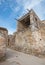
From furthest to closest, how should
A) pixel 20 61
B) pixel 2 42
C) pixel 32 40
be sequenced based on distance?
pixel 32 40 → pixel 2 42 → pixel 20 61

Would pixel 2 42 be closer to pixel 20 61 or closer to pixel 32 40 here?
pixel 20 61

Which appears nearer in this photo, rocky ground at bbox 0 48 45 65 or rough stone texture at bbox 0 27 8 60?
rocky ground at bbox 0 48 45 65

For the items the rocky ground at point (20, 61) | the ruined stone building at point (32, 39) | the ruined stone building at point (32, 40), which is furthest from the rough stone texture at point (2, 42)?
the ruined stone building at point (32, 39)

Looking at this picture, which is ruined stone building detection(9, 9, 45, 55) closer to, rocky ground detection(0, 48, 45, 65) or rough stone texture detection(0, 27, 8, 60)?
rocky ground detection(0, 48, 45, 65)

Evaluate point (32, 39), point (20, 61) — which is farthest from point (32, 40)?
point (20, 61)

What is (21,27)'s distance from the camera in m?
15.1

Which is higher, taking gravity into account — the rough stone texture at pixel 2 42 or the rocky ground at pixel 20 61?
the rough stone texture at pixel 2 42

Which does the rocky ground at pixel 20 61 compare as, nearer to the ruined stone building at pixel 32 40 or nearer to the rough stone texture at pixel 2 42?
the rough stone texture at pixel 2 42

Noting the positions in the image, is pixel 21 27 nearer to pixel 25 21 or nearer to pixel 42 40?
pixel 25 21

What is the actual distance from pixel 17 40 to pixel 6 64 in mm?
7408

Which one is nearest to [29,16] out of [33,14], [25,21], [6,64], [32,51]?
[33,14]

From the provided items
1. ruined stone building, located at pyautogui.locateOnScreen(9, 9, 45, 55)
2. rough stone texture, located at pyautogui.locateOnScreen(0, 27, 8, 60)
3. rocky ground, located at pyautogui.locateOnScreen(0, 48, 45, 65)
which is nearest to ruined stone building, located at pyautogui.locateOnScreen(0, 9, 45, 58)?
ruined stone building, located at pyautogui.locateOnScreen(9, 9, 45, 55)

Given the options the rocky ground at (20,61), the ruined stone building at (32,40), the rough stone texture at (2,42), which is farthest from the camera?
the ruined stone building at (32,40)

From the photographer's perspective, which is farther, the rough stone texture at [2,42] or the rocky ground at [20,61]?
the rough stone texture at [2,42]
